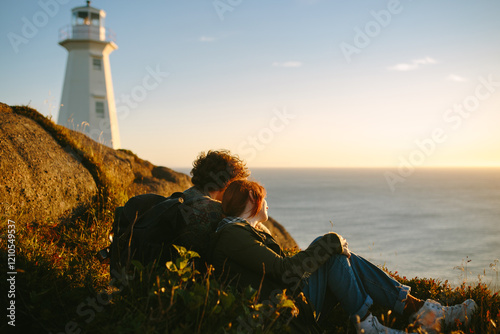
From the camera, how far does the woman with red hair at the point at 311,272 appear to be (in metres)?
3.39

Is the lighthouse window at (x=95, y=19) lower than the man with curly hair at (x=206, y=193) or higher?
higher

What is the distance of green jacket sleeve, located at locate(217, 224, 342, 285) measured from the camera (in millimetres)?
3350

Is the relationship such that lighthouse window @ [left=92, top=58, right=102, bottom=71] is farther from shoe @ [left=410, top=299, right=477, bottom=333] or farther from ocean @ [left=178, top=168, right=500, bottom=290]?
shoe @ [left=410, top=299, right=477, bottom=333]

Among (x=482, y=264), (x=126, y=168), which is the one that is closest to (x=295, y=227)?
(x=482, y=264)

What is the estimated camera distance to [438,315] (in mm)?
3643

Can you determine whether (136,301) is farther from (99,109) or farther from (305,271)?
(99,109)

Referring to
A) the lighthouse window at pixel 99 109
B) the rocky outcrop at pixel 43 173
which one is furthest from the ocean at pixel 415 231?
the lighthouse window at pixel 99 109

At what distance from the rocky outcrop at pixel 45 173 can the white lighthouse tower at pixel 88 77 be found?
21592mm

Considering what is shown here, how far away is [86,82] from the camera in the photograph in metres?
28.3

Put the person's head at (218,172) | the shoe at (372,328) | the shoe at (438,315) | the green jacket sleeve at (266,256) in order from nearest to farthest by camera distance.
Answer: the green jacket sleeve at (266,256), the shoe at (372,328), the shoe at (438,315), the person's head at (218,172)

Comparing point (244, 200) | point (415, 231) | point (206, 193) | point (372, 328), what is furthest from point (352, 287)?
point (415, 231)

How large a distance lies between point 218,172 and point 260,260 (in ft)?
4.44

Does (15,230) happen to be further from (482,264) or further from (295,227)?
(295,227)

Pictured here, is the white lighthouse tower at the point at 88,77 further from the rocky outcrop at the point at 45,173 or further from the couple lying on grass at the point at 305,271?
the couple lying on grass at the point at 305,271
